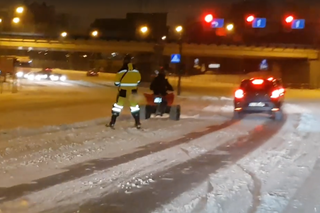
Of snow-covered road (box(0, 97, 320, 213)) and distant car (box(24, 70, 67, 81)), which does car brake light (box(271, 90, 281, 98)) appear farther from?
distant car (box(24, 70, 67, 81))

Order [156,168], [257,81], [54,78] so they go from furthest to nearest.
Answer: [54,78] < [257,81] < [156,168]

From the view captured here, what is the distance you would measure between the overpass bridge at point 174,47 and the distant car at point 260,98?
52.5m

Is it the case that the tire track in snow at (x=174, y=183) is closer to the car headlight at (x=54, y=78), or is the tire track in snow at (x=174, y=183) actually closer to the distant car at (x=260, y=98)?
the distant car at (x=260, y=98)

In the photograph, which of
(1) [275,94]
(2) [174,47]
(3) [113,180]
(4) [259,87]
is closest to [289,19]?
(4) [259,87]

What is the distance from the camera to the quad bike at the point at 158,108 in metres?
17.8

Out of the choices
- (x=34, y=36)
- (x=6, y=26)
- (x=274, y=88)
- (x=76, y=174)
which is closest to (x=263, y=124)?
(x=274, y=88)

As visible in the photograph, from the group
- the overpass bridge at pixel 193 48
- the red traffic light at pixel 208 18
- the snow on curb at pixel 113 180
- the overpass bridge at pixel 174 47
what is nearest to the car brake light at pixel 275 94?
the snow on curb at pixel 113 180

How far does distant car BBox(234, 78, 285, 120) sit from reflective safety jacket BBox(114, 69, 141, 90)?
6.22 m

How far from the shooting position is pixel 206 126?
16.5 metres

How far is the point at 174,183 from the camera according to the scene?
818cm

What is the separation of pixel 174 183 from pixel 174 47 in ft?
213

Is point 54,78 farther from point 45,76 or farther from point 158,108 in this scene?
point 158,108

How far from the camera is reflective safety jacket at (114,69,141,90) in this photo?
1420 centimetres

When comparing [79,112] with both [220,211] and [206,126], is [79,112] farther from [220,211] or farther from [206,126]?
[220,211]
